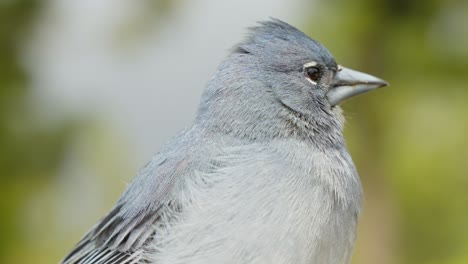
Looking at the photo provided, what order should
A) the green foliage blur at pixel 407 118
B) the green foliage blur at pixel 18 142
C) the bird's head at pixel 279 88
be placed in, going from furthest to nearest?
the green foliage blur at pixel 18 142 < the green foliage blur at pixel 407 118 < the bird's head at pixel 279 88

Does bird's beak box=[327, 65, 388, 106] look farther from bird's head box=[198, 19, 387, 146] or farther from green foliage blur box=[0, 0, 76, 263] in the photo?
green foliage blur box=[0, 0, 76, 263]

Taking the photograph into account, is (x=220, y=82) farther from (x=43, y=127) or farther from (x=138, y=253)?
(x=43, y=127)

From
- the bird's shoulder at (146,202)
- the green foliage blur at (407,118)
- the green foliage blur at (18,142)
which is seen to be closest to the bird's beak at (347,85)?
the bird's shoulder at (146,202)

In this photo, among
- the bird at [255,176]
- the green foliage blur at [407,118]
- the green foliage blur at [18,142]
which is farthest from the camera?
the green foliage blur at [18,142]

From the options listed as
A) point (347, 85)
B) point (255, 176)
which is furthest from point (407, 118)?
point (255, 176)

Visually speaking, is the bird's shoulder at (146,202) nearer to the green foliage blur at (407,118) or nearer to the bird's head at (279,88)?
the bird's head at (279,88)

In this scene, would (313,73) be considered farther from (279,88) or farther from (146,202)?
(146,202)

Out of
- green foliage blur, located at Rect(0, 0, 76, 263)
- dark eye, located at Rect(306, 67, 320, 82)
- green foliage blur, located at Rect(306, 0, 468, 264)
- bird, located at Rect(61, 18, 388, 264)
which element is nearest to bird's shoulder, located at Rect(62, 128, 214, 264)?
bird, located at Rect(61, 18, 388, 264)

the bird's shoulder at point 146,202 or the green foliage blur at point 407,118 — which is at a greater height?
Answer: the bird's shoulder at point 146,202
